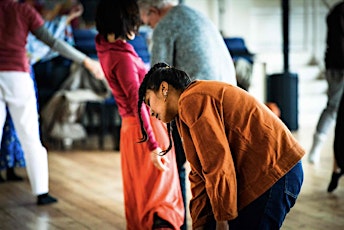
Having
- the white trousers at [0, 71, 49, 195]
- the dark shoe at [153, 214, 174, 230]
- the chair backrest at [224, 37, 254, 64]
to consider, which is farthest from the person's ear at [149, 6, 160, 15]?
the chair backrest at [224, 37, 254, 64]

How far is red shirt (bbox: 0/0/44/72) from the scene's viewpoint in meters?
4.36

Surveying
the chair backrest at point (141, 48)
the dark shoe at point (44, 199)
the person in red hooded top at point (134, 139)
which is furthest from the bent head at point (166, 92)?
the chair backrest at point (141, 48)

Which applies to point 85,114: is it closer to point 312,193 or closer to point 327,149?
point 327,149

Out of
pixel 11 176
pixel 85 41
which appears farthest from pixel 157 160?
pixel 85 41

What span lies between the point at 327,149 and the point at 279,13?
14.3 ft

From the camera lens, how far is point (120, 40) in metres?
3.42

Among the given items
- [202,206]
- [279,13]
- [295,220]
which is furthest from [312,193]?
[279,13]

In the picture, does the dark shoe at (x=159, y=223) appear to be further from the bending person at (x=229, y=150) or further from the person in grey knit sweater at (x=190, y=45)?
the bending person at (x=229, y=150)

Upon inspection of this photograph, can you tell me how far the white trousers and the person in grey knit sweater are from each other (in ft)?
4.09

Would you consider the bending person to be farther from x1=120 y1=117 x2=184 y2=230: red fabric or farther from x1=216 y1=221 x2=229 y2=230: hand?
x1=120 y1=117 x2=184 y2=230: red fabric

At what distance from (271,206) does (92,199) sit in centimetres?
263

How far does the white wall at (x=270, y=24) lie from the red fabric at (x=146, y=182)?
22.5ft

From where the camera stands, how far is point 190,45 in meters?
3.40

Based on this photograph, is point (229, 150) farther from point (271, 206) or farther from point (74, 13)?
point (74, 13)
